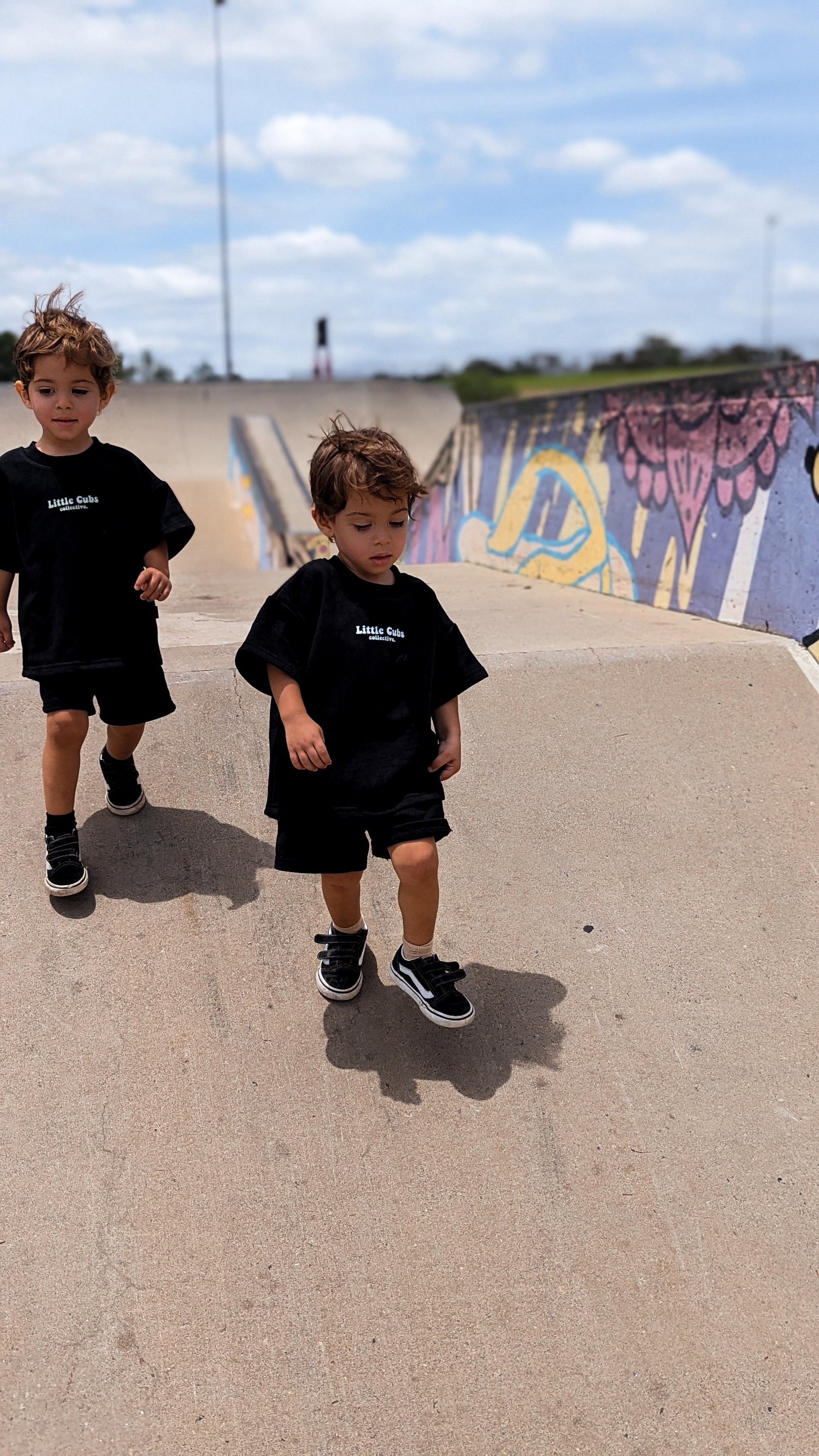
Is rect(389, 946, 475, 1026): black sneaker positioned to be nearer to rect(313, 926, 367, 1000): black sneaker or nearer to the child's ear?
rect(313, 926, 367, 1000): black sneaker

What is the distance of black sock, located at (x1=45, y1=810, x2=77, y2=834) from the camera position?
122 inches

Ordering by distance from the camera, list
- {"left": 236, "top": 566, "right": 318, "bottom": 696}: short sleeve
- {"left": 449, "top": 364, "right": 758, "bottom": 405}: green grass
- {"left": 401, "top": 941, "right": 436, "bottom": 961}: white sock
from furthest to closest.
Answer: {"left": 449, "top": 364, "right": 758, "bottom": 405}: green grass → {"left": 401, "top": 941, "right": 436, "bottom": 961}: white sock → {"left": 236, "top": 566, "right": 318, "bottom": 696}: short sleeve

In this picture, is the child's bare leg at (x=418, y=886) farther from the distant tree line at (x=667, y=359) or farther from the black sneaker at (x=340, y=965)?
the distant tree line at (x=667, y=359)

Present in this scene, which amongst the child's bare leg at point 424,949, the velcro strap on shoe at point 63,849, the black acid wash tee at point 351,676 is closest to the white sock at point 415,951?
the child's bare leg at point 424,949

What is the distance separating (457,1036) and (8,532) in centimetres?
180

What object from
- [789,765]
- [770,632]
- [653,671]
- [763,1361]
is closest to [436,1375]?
[763,1361]

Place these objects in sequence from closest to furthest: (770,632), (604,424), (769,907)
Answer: (769,907) → (770,632) → (604,424)

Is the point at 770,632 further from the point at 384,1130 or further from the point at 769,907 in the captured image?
the point at 384,1130

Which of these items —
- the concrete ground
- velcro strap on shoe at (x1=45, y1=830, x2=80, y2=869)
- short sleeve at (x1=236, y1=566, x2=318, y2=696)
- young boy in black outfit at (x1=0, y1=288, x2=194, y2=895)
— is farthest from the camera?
velcro strap on shoe at (x1=45, y1=830, x2=80, y2=869)

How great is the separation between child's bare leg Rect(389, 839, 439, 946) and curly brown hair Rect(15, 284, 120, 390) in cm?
151

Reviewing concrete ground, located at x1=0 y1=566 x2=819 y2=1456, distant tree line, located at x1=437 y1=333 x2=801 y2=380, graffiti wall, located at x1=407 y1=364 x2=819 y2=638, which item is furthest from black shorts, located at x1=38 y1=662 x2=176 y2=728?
distant tree line, located at x1=437 y1=333 x2=801 y2=380

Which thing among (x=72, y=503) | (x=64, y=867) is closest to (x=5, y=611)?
(x=72, y=503)

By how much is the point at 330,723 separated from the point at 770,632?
8.63 ft

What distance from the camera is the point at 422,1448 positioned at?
2023 millimetres
